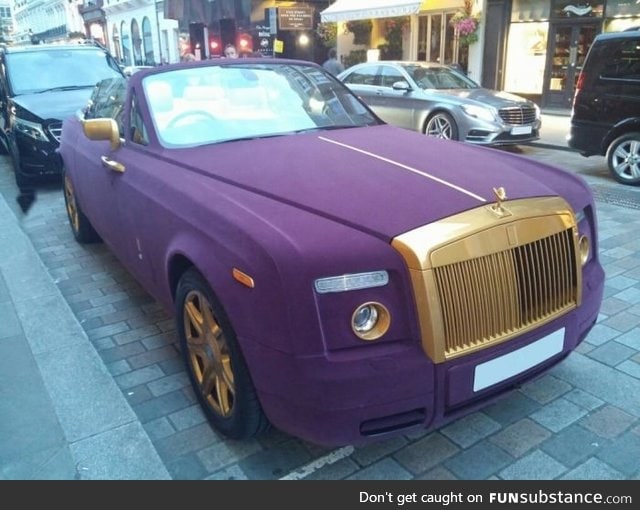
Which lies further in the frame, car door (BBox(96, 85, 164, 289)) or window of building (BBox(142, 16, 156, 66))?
window of building (BBox(142, 16, 156, 66))

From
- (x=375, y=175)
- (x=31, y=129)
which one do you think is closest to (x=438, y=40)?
(x=31, y=129)

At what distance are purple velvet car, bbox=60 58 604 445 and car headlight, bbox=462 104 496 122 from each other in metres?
6.61

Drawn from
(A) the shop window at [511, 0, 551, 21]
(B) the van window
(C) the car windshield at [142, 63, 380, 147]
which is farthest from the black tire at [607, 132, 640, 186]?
(A) the shop window at [511, 0, 551, 21]

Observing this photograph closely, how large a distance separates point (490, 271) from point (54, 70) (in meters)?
8.46

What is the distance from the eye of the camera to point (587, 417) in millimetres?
2809

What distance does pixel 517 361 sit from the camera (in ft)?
7.80

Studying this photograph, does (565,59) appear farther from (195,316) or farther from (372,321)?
(372,321)

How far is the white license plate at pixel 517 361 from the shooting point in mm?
2264

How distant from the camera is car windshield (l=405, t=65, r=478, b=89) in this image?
1055 centimetres

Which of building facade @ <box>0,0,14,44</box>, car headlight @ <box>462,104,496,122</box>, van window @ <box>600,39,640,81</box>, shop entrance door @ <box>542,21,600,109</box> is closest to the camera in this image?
van window @ <box>600,39,640,81</box>

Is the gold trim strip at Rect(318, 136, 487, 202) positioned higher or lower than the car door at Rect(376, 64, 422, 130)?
higher

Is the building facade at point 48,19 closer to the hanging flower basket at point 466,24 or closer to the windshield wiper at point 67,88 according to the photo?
the hanging flower basket at point 466,24

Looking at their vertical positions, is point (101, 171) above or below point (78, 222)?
above

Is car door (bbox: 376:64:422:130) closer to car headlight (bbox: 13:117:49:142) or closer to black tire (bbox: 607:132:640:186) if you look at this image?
black tire (bbox: 607:132:640:186)
